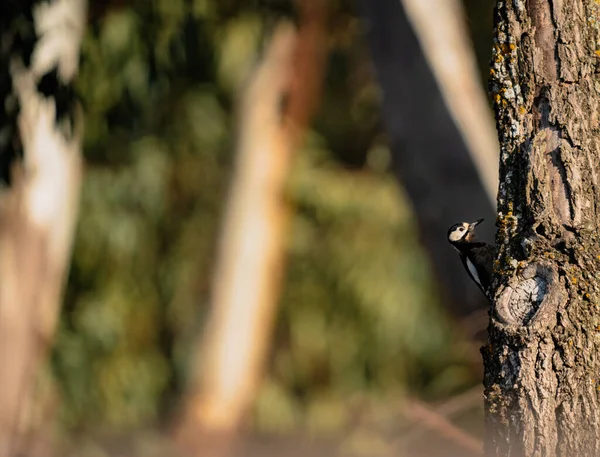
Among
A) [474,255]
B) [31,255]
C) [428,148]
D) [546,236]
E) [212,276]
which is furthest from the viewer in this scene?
[212,276]

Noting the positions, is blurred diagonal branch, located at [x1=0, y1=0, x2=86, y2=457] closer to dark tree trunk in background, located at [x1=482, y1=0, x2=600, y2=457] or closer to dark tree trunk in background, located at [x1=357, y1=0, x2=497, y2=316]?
dark tree trunk in background, located at [x1=357, y1=0, x2=497, y2=316]

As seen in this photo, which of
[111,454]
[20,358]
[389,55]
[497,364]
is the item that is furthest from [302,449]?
[497,364]

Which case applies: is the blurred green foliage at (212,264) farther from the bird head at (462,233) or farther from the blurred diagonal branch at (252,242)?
the bird head at (462,233)

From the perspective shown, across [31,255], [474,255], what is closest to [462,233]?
[474,255]

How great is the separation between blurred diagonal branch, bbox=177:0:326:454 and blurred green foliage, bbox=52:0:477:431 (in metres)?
0.25

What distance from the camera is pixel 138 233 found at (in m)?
8.84

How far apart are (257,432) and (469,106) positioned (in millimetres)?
5929

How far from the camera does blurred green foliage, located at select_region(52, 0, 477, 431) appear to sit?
8.69 meters

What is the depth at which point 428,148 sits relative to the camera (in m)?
3.73

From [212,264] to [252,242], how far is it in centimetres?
46

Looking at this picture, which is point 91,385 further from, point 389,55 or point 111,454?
point 389,55

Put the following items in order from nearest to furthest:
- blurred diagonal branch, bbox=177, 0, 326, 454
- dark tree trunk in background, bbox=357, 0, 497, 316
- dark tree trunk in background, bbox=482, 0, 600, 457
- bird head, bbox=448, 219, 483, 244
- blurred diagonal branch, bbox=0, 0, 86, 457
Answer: dark tree trunk in background, bbox=482, 0, 600, 457
bird head, bbox=448, 219, 483, 244
dark tree trunk in background, bbox=357, 0, 497, 316
blurred diagonal branch, bbox=0, 0, 86, 457
blurred diagonal branch, bbox=177, 0, 326, 454

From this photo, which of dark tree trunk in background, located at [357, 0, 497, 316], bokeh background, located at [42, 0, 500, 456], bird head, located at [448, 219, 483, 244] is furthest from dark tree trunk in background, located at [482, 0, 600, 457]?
bokeh background, located at [42, 0, 500, 456]

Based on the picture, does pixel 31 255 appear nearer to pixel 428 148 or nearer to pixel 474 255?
pixel 428 148
